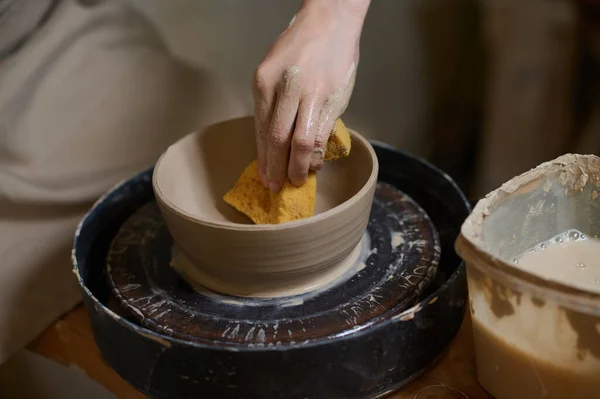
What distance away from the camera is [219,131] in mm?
1083

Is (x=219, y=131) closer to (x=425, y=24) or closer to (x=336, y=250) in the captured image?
(x=336, y=250)

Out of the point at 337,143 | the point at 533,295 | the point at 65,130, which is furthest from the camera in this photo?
the point at 65,130

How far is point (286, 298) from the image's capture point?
0.88 meters

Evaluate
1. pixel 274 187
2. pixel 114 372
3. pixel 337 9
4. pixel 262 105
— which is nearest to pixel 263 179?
pixel 274 187

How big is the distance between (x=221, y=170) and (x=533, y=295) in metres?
0.65

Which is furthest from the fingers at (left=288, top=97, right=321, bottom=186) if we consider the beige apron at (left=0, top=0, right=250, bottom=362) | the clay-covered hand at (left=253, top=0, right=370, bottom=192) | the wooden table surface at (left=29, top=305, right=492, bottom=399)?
the beige apron at (left=0, top=0, right=250, bottom=362)

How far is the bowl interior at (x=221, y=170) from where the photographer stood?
3.32 ft

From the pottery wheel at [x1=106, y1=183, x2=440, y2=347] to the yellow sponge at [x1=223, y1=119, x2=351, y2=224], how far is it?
0.43 feet

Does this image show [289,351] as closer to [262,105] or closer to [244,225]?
[244,225]

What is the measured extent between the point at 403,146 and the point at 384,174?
A: 0.65 m

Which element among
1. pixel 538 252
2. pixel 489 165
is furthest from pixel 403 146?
pixel 538 252

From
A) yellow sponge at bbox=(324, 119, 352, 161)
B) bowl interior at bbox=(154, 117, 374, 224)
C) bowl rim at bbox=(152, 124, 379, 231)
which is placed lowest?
bowl interior at bbox=(154, 117, 374, 224)

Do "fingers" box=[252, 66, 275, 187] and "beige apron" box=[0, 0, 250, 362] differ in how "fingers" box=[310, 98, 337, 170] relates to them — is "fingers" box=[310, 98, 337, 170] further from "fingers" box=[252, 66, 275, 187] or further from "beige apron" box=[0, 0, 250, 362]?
"beige apron" box=[0, 0, 250, 362]

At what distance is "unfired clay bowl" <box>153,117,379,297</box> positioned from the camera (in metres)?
0.80
